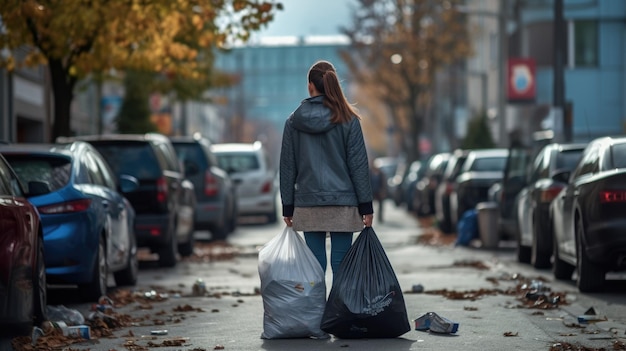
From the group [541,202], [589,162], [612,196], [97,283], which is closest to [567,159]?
[541,202]

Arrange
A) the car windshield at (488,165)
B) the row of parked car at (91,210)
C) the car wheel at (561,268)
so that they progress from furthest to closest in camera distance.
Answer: the car windshield at (488,165)
the car wheel at (561,268)
the row of parked car at (91,210)

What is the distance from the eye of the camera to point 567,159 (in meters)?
19.2

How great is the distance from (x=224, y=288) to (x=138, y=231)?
11.1 ft

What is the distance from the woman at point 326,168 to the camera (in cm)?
1051

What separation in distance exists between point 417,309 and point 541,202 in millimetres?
5727

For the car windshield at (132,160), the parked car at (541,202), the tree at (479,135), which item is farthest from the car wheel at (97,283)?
the tree at (479,135)

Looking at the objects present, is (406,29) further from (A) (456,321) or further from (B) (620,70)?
(A) (456,321)

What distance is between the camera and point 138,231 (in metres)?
19.1

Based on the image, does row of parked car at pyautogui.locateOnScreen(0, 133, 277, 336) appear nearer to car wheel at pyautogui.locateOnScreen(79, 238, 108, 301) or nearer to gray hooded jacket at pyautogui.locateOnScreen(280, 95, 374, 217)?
car wheel at pyautogui.locateOnScreen(79, 238, 108, 301)

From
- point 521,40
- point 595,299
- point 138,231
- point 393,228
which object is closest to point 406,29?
point 521,40

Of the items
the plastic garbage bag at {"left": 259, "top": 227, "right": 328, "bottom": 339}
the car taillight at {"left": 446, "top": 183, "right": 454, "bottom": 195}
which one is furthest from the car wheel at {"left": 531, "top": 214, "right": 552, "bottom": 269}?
the car taillight at {"left": 446, "top": 183, "right": 454, "bottom": 195}

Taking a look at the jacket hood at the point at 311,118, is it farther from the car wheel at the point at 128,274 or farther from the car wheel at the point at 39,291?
the car wheel at the point at 128,274

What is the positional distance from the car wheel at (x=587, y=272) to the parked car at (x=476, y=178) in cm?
1164

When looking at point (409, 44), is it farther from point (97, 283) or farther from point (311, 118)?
point (311, 118)
